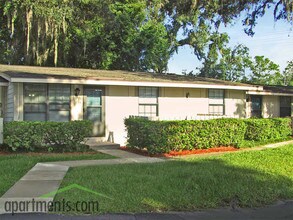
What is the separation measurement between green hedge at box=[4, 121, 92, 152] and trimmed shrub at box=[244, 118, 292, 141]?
7.11 m

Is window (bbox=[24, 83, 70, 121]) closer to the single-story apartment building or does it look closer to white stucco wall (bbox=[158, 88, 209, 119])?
the single-story apartment building

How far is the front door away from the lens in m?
14.5

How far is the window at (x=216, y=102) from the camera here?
56.3 feet

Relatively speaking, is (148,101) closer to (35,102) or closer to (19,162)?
(35,102)

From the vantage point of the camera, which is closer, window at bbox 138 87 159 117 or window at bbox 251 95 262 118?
window at bbox 138 87 159 117

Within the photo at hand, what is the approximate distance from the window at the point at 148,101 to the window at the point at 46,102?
3.22 meters

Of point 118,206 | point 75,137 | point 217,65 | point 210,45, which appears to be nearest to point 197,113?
point 75,137

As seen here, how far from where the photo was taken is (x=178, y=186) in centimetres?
689

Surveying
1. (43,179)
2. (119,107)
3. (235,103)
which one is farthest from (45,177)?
(235,103)

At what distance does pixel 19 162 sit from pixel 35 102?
4605 millimetres

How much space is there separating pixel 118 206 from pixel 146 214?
493 mm

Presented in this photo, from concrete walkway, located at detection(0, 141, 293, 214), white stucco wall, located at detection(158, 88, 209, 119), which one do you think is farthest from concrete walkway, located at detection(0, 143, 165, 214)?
white stucco wall, located at detection(158, 88, 209, 119)
